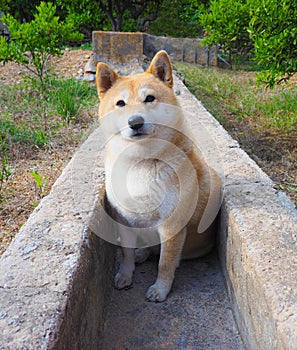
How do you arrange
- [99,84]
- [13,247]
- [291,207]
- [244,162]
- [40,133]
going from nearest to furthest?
[13,247], [291,207], [99,84], [244,162], [40,133]

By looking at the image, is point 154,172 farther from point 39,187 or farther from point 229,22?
point 229,22

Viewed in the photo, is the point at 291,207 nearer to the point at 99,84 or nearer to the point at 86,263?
the point at 86,263

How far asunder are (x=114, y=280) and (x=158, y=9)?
1082 centimetres

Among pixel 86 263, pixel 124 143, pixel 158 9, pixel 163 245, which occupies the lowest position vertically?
pixel 158 9

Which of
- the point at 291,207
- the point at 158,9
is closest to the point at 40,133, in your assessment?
the point at 291,207

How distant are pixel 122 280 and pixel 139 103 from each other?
41.0 inches

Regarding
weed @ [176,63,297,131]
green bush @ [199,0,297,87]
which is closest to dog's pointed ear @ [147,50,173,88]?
green bush @ [199,0,297,87]

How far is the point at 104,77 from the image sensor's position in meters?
2.44

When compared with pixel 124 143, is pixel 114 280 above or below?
below

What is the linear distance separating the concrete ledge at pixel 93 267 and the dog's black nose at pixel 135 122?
48cm

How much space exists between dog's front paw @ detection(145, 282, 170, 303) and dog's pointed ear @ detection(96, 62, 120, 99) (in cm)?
117

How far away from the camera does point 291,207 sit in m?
2.11

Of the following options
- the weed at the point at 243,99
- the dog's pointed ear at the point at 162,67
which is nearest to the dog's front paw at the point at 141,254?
the dog's pointed ear at the point at 162,67

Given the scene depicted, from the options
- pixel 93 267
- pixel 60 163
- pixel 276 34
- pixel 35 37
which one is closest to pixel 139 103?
pixel 93 267
